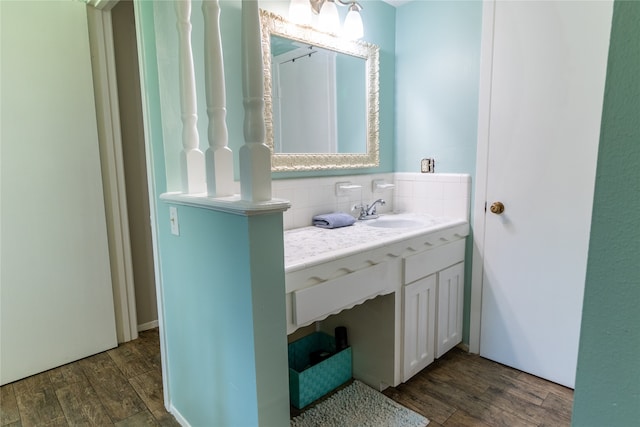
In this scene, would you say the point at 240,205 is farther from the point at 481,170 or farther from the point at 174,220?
the point at 481,170

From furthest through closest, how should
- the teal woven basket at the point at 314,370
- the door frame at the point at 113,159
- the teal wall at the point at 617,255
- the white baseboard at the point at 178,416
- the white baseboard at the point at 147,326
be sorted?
1. the white baseboard at the point at 147,326
2. the door frame at the point at 113,159
3. the teal woven basket at the point at 314,370
4. the white baseboard at the point at 178,416
5. the teal wall at the point at 617,255

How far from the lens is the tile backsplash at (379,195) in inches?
81.4

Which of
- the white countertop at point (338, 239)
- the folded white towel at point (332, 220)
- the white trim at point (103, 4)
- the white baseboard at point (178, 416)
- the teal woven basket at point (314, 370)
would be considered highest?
the white trim at point (103, 4)

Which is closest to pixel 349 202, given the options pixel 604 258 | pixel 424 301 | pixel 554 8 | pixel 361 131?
pixel 361 131

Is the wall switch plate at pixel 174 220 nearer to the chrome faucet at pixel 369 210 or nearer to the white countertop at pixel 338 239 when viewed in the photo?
the white countertop at pixel 338 239

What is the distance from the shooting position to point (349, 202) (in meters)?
2.35

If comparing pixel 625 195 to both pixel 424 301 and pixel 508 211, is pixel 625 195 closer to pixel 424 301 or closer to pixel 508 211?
pixel 424 301

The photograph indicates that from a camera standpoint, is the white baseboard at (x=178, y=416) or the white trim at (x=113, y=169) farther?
the white trim at (x=113, y=169)

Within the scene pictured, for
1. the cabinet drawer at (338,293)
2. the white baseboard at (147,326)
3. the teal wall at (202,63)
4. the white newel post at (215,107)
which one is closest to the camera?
the white newel post at (215,107)

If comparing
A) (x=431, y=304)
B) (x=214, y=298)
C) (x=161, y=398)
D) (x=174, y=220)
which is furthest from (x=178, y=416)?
(x=431, y=304)

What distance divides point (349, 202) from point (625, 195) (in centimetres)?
189

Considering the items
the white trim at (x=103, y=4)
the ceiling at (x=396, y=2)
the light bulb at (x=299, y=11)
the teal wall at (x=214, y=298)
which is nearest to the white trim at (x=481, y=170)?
the ceiling at (x=396, y=2)

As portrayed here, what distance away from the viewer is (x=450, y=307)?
2.20m

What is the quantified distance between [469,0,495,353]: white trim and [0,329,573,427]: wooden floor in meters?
0.26
